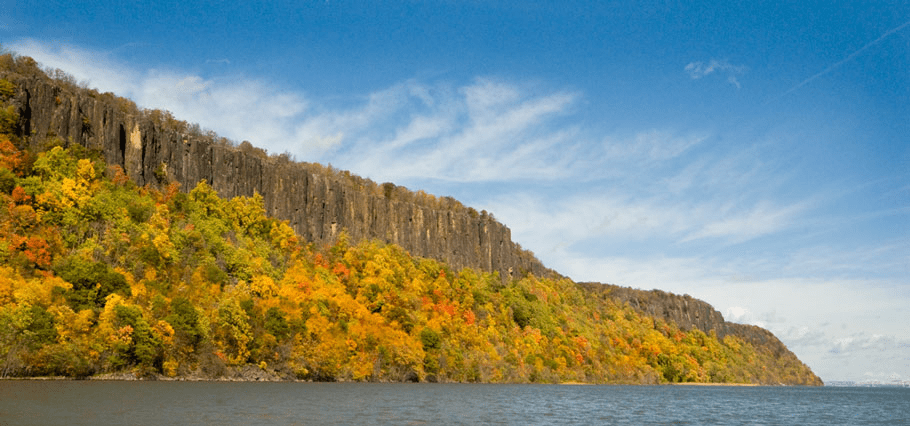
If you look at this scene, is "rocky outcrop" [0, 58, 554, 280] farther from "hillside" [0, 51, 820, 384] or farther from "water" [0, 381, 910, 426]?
"water" [0, 381, 910, 426]

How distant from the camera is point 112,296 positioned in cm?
6388

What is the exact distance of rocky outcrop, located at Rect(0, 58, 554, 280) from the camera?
295 ft

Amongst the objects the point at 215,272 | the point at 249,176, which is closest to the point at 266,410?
the point at 215,272

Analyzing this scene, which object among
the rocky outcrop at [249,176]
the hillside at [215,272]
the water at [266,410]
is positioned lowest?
the water at [266,410]

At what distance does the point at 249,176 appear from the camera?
118 metres

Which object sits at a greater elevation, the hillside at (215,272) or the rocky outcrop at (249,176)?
the rocky outcrop at (249,176)

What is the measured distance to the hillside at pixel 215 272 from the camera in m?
64.1

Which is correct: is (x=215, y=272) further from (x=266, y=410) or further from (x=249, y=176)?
(x=266, y=410)

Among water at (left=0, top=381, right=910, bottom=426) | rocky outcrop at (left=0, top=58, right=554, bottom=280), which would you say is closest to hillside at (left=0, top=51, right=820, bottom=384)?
rocky outcrop at (left=0, top=58, right=554, bottom=280)

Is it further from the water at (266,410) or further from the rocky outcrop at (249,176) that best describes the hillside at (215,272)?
the water at (266,410)

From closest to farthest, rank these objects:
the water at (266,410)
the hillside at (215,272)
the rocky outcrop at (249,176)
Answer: the water at (266,410), the hillside at (215,272), the rocky outcrop at (249,176)

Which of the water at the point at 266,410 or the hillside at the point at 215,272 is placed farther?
the hillside at the point at 215,272

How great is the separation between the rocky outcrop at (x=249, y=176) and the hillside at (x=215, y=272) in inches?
11.8

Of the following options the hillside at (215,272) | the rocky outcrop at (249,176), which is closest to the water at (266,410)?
the hillside at (215,272)
